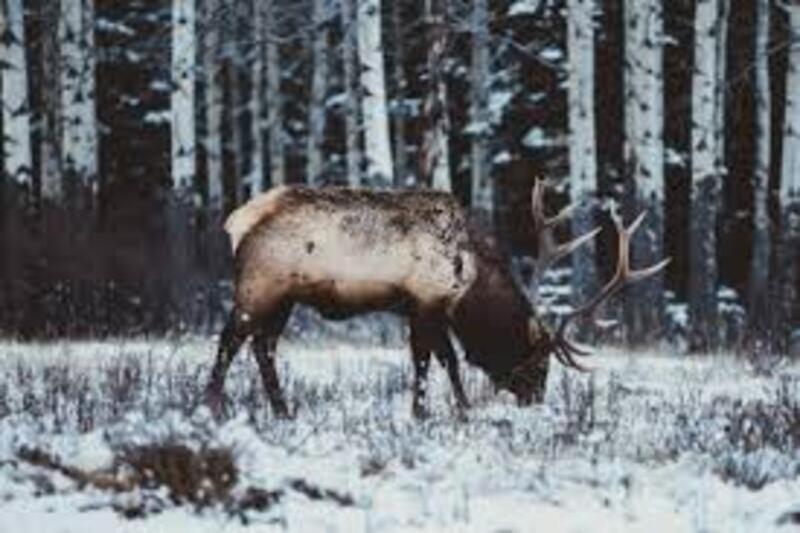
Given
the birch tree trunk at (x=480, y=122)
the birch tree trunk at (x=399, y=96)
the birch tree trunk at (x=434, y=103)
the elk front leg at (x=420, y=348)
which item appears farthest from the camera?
the birch tree trunk at (x=399, y=96)

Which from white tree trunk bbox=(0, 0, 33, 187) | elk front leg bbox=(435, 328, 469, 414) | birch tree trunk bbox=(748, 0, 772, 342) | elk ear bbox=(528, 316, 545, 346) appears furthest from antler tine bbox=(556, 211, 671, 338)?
birch tree trunk bbox=(748, 0, 772, 342)

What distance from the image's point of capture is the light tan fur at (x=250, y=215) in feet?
30.3

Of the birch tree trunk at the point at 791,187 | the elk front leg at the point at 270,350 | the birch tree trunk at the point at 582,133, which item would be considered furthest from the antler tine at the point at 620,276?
the birch tree trunk at the point at 791,187

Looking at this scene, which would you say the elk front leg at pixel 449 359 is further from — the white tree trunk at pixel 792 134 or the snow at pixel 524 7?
the snow at pixel 524 7

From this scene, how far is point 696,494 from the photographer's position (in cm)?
666

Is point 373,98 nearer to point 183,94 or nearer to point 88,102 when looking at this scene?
point 183,94

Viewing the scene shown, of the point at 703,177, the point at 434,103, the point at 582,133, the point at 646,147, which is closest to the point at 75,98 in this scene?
the point at 434,103

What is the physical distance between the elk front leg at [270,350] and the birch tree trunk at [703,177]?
748 cm

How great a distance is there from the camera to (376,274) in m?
9.29

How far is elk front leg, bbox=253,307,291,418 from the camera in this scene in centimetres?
904

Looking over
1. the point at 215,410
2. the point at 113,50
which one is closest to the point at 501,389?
the point at 215,410

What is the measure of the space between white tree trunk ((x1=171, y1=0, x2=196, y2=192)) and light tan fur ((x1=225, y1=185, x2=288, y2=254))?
7701 millimetres

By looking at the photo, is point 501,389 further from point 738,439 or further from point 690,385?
point 738,439

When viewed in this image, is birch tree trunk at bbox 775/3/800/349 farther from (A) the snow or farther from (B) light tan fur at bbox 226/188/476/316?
(B) light tan fur at bbox 226/188/476/316
